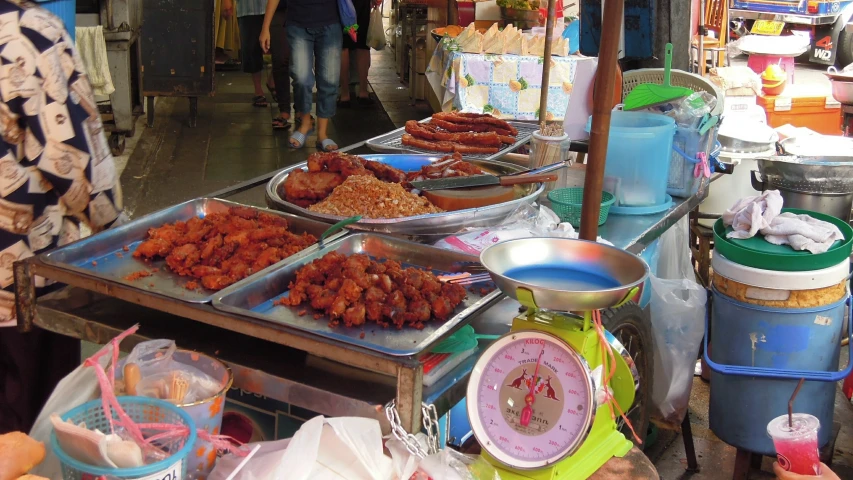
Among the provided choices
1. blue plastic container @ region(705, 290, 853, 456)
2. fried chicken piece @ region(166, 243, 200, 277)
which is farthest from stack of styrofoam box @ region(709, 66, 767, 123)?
fried chicken piece @ region(166, 243, 200, 277)

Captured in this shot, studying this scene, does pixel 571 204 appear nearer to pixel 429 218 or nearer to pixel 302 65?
pixel 429 218

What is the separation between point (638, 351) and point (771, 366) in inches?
41.4

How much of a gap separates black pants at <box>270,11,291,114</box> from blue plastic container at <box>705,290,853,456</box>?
6365 millimetres

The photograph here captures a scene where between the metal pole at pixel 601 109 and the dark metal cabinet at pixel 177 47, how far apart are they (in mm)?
7695

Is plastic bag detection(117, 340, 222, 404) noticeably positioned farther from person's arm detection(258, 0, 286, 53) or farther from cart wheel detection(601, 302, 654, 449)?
person's arm detection(258, 0, 286, 53)

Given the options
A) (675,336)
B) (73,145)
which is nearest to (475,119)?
(675,336)

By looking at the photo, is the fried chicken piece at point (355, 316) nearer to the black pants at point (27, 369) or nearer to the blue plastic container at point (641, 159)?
the black pants at point (27, 369)

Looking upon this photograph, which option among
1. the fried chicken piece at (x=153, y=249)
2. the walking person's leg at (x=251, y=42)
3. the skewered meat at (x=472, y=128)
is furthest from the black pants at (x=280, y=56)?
the fried chicken piece at (x=153, y=249)

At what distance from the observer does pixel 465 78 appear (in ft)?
23.8

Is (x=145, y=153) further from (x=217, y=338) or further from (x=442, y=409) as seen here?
(x=442, y=409)

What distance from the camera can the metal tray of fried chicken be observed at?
208 centimetres

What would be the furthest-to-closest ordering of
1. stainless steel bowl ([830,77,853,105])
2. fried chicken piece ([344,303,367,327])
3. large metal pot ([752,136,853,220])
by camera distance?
stainless steel bowl ([830,77,853,105])
large metal pot ([752,136,853,220])
fried chicken piece ([344,303,367,327])

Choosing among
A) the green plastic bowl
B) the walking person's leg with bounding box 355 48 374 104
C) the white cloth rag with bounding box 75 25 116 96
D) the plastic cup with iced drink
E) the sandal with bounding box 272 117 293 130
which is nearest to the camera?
the plastic cup with iced drink

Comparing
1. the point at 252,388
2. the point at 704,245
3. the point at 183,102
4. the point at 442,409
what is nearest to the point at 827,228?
the point at 704,245
